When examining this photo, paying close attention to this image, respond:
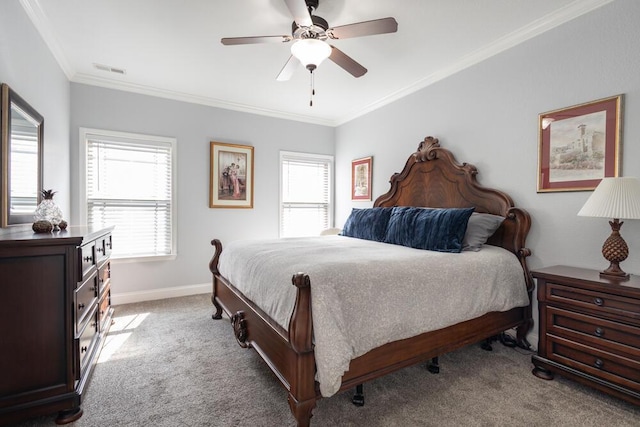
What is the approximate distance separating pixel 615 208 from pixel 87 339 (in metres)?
3.45

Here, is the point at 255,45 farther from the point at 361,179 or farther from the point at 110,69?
the point at 361,179

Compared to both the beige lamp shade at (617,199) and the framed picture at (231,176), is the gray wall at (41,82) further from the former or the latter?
the beige lamp shade at (617,199)

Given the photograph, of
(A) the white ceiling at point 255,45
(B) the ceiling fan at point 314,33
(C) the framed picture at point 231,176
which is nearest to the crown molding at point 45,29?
(A) the white ceiling at point 255,45

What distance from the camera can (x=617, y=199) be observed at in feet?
5.98

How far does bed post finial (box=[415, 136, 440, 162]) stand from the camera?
335cm

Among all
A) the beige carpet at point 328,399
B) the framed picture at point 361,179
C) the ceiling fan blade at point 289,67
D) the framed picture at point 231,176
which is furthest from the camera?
the framed picture at point 361,179

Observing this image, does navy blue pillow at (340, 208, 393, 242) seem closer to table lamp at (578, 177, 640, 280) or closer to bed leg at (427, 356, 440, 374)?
bed leg at (427, 356, 440, 374)

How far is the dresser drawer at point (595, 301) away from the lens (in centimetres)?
171

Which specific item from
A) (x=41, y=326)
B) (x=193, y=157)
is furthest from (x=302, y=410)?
(x=193, y=157)

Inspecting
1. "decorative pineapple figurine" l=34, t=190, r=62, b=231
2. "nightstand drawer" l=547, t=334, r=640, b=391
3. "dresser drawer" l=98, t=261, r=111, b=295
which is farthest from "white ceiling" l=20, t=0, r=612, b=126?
"nightstand drawer" l=547, t=334, r=640, b=391

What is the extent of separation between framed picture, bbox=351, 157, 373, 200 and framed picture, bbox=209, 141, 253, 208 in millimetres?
1591

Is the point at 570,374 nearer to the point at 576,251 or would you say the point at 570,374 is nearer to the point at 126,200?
the point at 576,251

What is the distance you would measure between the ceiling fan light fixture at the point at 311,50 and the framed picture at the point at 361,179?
7.81 ft

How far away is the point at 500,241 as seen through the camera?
2.73 meters
